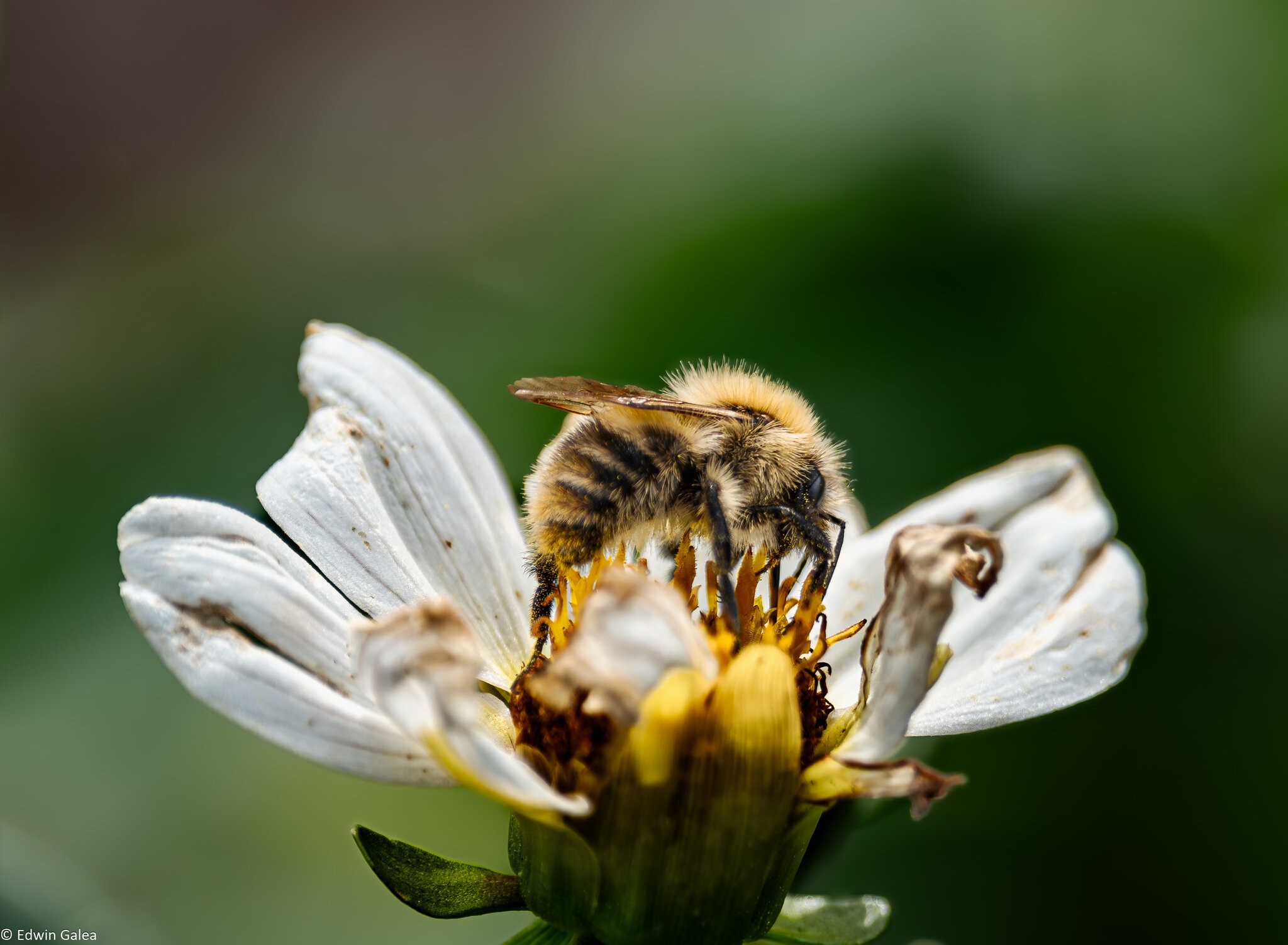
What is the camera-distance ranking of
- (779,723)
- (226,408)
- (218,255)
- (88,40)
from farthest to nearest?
(88,40) → (218,255) → (226,408) → (779,723)

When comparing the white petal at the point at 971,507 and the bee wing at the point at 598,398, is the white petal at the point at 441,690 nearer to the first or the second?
the bee wing at the point at 598,398

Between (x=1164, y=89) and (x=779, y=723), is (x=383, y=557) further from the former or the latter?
(x=1164, y=89)

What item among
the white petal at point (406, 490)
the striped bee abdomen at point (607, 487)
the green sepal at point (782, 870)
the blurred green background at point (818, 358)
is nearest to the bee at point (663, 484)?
the striped bee abdomen at point (607, 487)

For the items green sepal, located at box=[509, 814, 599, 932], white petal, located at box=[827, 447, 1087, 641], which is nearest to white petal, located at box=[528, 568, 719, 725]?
green sepal, located at box=[509, 814, 599, 932]

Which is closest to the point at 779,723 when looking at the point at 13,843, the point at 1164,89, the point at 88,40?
the point at 13,843

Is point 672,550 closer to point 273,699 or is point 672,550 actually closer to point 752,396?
point 752,396

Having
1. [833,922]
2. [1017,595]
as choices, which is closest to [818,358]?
[1017,595]
